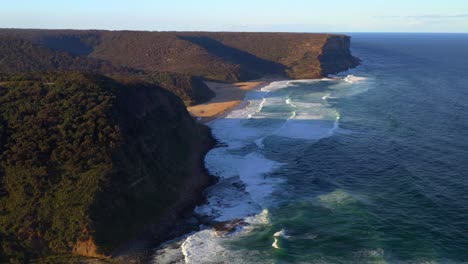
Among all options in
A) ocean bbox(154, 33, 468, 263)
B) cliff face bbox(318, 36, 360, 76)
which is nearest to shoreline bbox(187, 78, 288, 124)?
ocean bbox(154, 33, 468, 263)

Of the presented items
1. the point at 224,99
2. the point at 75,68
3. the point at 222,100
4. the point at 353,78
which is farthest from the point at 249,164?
the point at 353,78

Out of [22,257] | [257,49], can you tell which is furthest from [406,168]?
[257,49]

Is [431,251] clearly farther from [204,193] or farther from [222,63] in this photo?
[222,63]

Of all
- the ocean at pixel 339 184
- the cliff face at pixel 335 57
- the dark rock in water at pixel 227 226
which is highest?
the cliff face at pixel 335 57

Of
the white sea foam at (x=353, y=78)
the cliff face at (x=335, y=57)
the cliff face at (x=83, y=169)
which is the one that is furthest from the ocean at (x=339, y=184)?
the cliff face at (x=335, y=57)

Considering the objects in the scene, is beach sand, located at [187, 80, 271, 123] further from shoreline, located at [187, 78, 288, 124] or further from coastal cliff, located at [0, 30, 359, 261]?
coastal cliff, located at [0, 30, 359, 261]

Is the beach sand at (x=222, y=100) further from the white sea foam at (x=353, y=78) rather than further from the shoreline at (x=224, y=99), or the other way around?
the white sea foam at (x=353, y=78)

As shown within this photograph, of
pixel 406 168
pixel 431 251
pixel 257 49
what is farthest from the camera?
pixel 257 49
